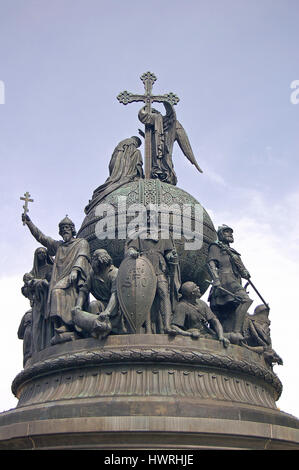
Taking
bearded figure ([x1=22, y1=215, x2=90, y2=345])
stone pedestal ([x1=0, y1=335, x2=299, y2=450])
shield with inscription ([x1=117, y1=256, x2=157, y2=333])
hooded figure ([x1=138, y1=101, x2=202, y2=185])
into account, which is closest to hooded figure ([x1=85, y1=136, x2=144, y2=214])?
hooded figure ([x1=138, y1=101, x2=202, y2=185])

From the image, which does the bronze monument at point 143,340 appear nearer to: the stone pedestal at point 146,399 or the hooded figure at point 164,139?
the stone pedestal at point 146,399

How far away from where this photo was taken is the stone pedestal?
39.2ft

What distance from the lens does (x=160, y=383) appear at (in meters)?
13.1

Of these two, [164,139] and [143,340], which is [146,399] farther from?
[164,139]

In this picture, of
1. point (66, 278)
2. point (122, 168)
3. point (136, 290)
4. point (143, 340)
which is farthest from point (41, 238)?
point (143, 340)

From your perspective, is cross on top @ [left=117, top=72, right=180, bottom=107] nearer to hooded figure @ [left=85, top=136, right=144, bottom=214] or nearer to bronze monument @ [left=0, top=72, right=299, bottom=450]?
hooded figure @ [left=85, top=136, right=144, bottom=214]

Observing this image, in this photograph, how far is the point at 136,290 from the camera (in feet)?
46.0

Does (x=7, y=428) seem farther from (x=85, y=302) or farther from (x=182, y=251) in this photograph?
(x=182, y=251)

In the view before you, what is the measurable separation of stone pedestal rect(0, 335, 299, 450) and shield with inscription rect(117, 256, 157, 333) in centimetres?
48

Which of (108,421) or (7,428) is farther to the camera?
(7,428)

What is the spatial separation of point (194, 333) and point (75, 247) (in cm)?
381

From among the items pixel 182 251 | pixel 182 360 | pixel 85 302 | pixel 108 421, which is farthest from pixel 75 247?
pixel 108 421

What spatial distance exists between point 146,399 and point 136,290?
95.8 inches

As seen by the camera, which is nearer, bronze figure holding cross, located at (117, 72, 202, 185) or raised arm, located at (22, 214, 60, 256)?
raised arm, located at (22, 214, 60, 256)
